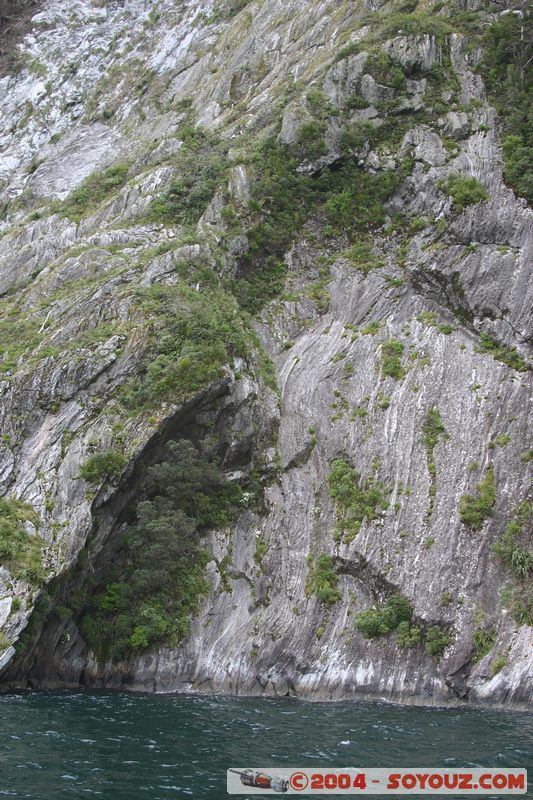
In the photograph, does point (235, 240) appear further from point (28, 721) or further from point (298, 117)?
point (28, 721)

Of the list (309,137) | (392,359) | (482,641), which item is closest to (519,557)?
(482,641)

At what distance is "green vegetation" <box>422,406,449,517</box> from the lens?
89.5ft

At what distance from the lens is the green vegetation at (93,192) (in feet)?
144

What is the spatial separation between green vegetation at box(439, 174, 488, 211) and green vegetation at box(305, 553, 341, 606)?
2106 centimetres

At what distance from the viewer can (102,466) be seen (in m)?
25.2

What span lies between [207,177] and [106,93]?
26.9 meters

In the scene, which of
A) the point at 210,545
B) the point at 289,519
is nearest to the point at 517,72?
the point at 289,519

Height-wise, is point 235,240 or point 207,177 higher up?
point 207,177

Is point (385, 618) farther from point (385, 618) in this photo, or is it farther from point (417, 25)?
point (417, 25)

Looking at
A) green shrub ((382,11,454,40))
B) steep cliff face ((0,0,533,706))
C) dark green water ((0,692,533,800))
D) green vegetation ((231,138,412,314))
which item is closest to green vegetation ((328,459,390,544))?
steep cliff face ((0,0,533,706))

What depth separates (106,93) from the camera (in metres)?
59.8

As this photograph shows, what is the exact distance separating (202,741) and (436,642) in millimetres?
10354

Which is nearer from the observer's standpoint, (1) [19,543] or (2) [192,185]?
(1) [19,543]

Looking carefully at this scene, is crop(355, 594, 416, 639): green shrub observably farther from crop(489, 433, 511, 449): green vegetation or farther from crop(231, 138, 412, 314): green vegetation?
crop(231, 138, 412, 314): green vegetation
